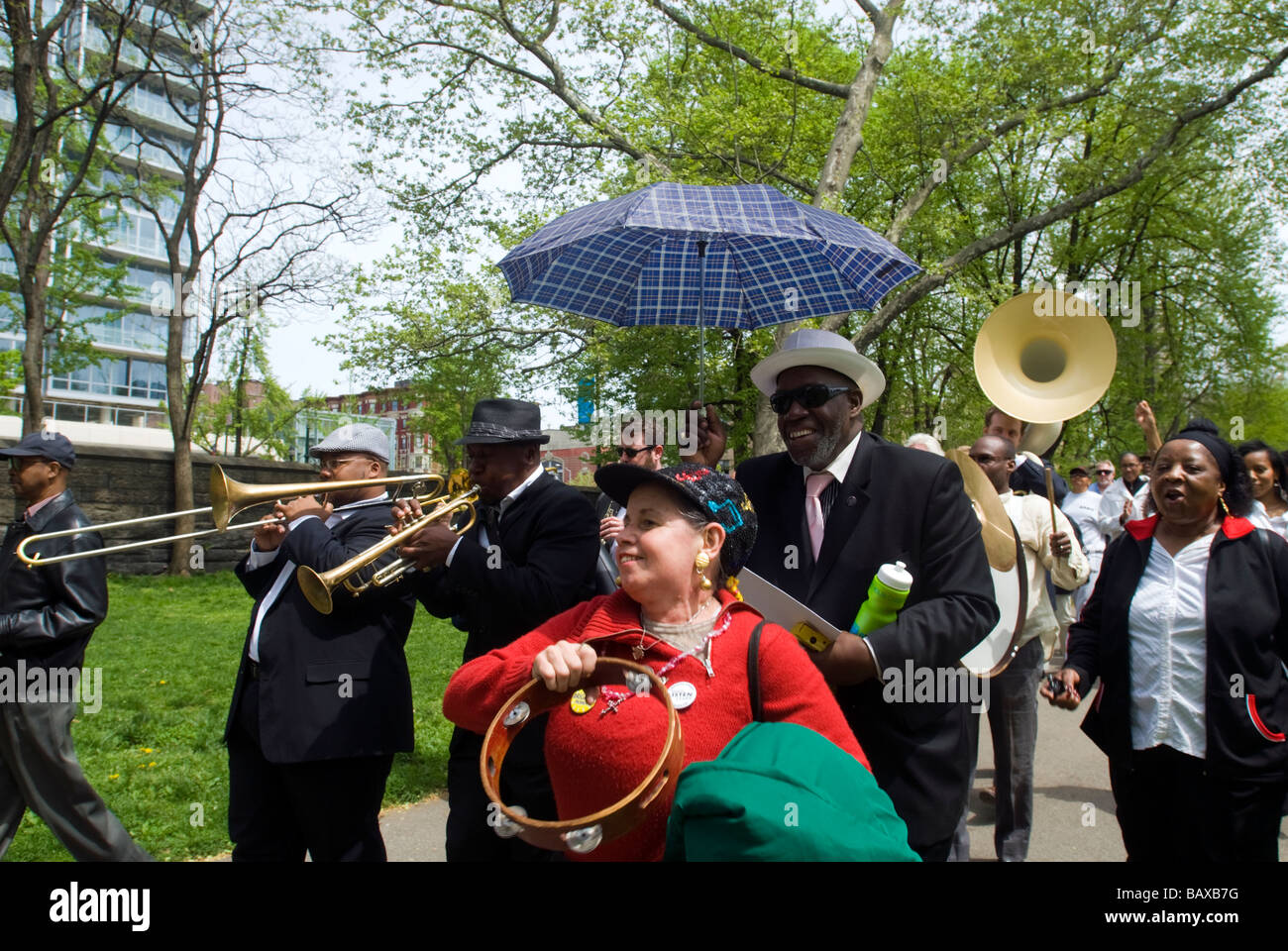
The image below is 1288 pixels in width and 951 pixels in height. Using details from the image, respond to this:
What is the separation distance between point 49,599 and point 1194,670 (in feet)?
15.1

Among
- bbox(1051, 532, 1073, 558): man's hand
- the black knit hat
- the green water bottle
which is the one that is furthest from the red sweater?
bbox(1051, 532, 1073, 558): man's hand

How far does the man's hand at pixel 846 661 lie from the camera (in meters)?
2.39

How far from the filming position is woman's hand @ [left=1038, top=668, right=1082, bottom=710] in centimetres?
334

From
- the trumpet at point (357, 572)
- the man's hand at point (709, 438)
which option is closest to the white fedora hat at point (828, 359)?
the trumpet at point (357, 572)

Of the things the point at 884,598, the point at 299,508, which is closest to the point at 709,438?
the point at 299,508

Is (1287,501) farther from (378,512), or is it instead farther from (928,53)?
(928,53)

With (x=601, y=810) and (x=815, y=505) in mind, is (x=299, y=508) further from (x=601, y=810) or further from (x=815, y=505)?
(x=601, y=810)

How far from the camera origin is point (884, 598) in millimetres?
2465

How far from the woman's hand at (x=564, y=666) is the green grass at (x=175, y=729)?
136 inches

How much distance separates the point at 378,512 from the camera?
3.79 metres

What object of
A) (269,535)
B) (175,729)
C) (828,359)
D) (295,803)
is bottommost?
(175,729)

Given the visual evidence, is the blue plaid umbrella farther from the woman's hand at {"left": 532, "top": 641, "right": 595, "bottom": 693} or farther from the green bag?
the green bag

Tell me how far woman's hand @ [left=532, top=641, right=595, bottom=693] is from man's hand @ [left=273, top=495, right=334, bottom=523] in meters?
1.96

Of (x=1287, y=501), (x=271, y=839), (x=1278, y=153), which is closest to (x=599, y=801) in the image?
(x=271, y=839)
